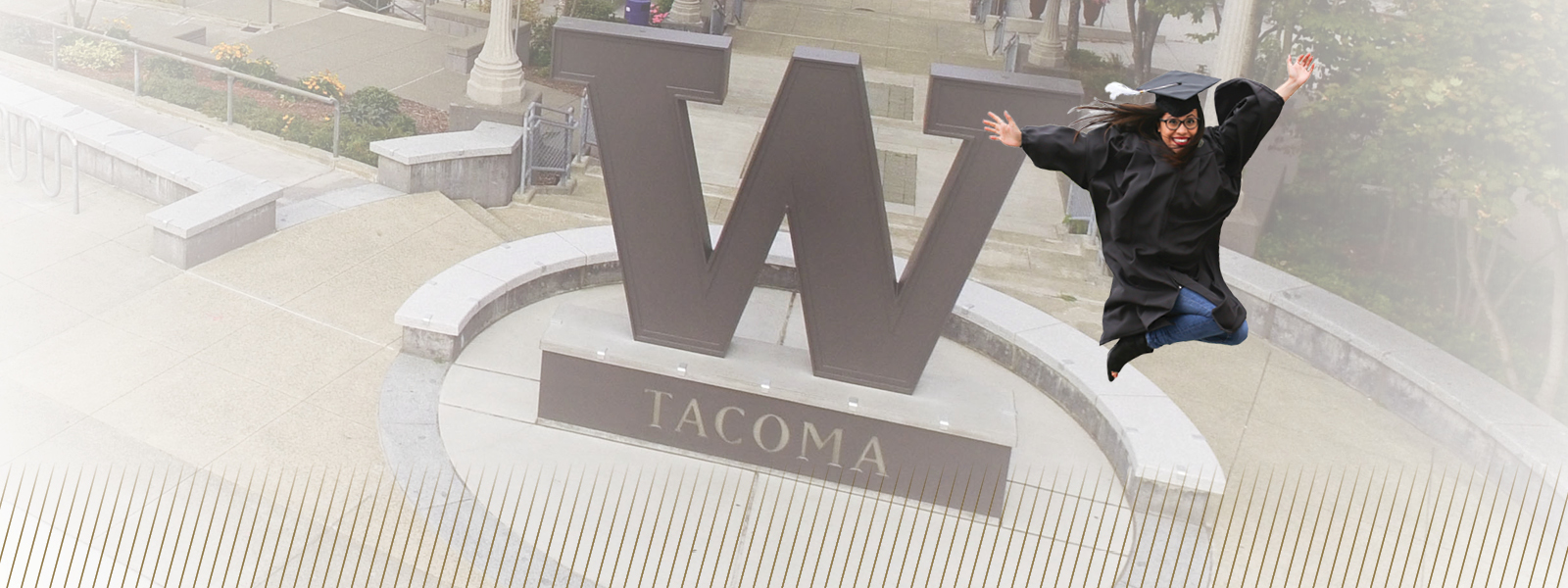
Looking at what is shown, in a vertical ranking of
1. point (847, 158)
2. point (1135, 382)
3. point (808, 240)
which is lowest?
point (1135, 382)

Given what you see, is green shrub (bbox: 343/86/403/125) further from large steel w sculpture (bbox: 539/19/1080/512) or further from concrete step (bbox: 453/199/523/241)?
large steel w sculpture (bbox: 539/19/1080/512)

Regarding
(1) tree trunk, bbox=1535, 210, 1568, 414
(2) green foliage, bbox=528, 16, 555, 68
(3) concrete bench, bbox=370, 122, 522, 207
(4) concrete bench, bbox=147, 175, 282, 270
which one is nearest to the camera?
(4) concrete bench, bbox=147, 175, 282, 270

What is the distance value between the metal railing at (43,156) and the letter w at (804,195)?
6.62m

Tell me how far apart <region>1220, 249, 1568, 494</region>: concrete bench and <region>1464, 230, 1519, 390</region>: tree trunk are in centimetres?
383

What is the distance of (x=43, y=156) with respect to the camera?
1458 cm

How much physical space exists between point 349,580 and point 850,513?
370cm

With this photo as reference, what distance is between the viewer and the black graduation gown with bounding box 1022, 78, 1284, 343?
7258mm

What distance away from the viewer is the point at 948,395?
10992 mm

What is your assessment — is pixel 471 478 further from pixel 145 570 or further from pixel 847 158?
pixel 847 158

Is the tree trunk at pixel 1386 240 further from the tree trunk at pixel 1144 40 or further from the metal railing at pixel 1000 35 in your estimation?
the metal railing at pixel 1000 35

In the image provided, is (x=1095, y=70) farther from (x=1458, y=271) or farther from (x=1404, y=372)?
(x=1404, y=372)

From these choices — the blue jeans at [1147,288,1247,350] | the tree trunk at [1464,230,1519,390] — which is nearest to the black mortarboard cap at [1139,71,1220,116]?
the blue jeans at [1147,288,1247,350]

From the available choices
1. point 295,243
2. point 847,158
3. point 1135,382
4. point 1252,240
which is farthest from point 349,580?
point 1252,240

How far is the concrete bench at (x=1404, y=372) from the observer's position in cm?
1188
